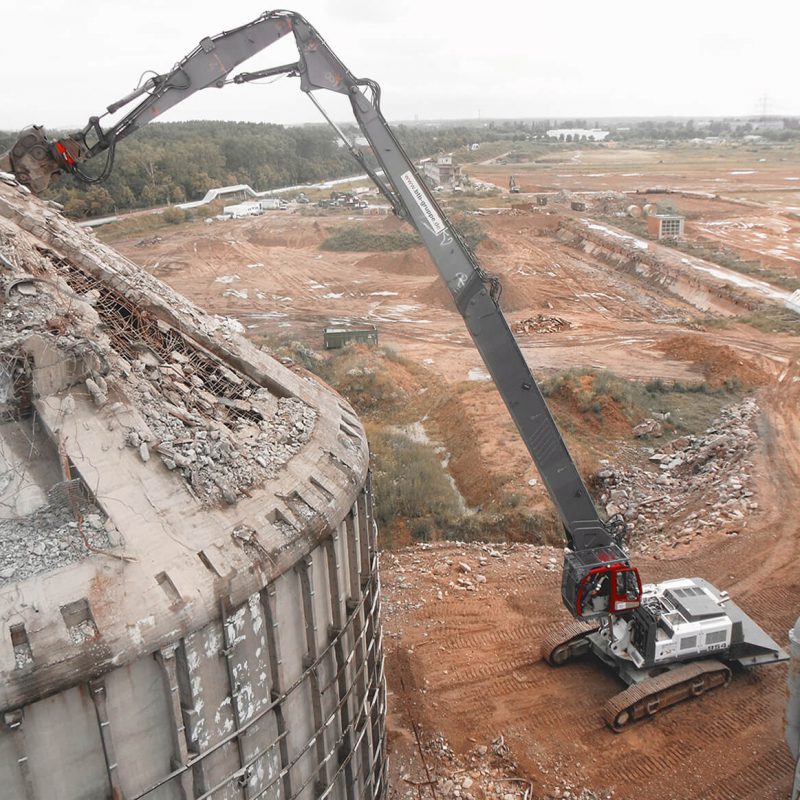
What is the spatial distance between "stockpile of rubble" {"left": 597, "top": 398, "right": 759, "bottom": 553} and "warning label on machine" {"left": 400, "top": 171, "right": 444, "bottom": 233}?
10.2m

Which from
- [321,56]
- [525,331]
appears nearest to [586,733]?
[321,56]

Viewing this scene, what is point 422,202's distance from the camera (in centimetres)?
916

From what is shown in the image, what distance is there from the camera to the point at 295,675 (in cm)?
604

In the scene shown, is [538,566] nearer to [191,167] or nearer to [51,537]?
[51,537]

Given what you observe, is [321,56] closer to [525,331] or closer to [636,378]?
[636,378]

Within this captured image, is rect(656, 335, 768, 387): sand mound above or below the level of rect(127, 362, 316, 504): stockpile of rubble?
below

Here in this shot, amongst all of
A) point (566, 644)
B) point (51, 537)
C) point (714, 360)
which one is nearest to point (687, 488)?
point (566, 644)

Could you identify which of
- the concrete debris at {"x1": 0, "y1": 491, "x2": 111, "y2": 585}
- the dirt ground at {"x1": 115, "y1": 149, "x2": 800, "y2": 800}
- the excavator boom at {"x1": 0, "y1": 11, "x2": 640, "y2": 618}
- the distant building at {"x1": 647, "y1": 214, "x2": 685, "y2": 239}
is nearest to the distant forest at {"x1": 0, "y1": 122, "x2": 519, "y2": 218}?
the dirt ground at {"x1": 115, "y1": 149, "x2": 800, "y2": 800}

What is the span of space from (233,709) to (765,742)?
9.29m

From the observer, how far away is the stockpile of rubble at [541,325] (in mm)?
33312

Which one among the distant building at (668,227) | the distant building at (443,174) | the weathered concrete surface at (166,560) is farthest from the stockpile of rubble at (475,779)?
the distant building at (443,174)

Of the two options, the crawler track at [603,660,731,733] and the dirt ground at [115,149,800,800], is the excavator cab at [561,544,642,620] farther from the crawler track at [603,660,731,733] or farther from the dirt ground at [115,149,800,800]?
the dirt ground at [115,149,800,800]

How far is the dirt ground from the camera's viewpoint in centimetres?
1083

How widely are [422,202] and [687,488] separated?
1267 centimetres
